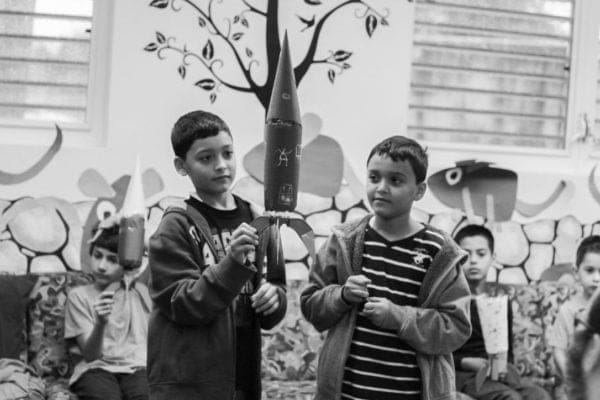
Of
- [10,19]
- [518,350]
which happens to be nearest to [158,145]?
[10,19]

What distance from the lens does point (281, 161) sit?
2191 mm

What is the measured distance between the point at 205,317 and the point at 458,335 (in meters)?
0.65

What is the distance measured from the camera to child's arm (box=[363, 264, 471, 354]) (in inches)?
89.4

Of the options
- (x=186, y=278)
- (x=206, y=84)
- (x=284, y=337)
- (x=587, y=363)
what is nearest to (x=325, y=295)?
(x=186, y=278)

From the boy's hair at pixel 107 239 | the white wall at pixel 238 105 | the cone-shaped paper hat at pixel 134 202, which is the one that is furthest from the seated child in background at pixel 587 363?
the white wall at pixel 238 105

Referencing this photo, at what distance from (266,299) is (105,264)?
156 cm

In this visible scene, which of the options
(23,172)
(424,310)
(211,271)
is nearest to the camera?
(211,271)

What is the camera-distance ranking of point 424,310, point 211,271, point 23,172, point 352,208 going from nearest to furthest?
point 211,271 < point 424,310 < point 23,172 < point 352,208

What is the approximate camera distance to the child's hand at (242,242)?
2.07m

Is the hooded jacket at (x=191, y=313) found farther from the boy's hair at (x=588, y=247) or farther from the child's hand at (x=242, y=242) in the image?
the boy's hair at (x=588, y=247)

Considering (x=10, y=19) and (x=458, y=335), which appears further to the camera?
(x=10, y=19)

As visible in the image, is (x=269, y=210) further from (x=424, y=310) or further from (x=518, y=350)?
(x=518, y=350)

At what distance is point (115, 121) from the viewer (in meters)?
4.07

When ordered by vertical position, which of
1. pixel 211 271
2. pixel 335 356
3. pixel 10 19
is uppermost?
pixel 10 19
